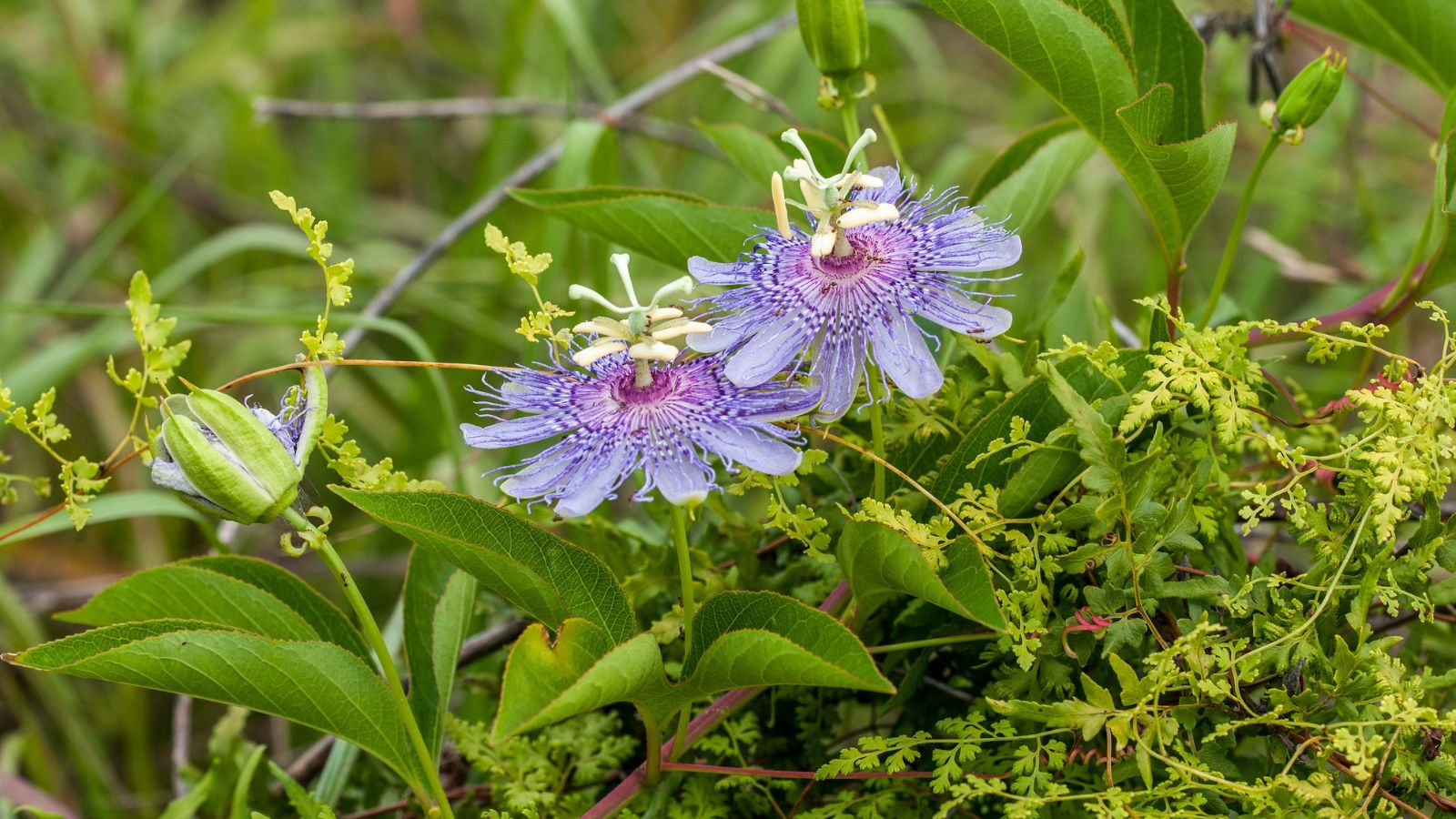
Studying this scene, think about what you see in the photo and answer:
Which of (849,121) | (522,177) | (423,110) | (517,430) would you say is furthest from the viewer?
(423,110)

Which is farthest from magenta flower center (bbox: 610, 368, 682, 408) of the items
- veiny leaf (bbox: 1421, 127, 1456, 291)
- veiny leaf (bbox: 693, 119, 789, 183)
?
veiny leaf (bbox: 1421, 127, 1456, 291)

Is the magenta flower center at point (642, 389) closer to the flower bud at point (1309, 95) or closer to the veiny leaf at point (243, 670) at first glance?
the veiny leaf at point (243, 670)

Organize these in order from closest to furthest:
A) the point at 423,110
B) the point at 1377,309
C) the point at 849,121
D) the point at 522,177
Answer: the point at 849,121
the point at 1377,309
the point at 522,177
the point at 423,110

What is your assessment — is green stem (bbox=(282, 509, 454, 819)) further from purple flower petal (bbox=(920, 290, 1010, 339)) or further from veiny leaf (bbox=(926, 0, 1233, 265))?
veiny leaf (bbox=(926, 0, 1233, 265))

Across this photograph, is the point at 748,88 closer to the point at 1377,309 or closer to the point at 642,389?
the point at 642,389

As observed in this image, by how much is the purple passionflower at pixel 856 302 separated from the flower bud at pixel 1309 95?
0.20 m

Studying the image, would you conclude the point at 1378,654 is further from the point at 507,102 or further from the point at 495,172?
the point at 495,172

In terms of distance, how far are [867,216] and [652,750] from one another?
305mm

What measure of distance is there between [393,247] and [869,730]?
4.78 ft

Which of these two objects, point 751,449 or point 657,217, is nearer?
point 751,449

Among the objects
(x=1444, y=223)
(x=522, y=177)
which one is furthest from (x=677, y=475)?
(x=522, y=177)

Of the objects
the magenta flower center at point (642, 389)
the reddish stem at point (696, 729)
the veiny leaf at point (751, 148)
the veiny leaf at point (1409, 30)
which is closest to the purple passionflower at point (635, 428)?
the magenta flower center at point (642, 389)

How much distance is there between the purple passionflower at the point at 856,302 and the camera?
0.63 metres

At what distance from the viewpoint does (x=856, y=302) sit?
2.13 ft
